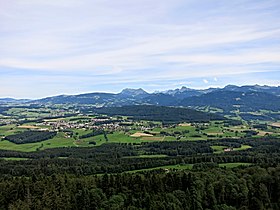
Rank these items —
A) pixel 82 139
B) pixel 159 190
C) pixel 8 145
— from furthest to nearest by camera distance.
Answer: pixel 82 139 → pixel 8 145 → pixel 159 190

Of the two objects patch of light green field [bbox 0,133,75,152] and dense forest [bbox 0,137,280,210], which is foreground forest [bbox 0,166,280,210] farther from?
patch of light green field [bbox 0,133,75,152]

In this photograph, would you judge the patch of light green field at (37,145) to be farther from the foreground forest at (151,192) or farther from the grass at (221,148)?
the foreground forest at (151,192)

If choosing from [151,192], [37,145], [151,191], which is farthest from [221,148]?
[37,145]

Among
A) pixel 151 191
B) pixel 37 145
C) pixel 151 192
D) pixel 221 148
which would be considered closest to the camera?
pixel 151 192

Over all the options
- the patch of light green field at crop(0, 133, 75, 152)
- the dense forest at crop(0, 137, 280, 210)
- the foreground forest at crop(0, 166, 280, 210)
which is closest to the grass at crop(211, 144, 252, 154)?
the dense forest at crop(0, 137, 280, 210)

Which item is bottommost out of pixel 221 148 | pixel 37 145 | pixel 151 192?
pixel 37 145

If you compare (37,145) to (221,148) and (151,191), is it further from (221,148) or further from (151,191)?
(151,191)

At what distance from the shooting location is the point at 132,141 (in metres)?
173

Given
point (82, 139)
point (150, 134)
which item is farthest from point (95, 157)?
point (150, 134)

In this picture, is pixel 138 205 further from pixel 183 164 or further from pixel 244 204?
pixel 183 164

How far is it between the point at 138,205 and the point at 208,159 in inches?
2130

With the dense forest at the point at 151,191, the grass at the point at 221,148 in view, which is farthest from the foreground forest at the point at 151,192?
the grass at the point at 221,148

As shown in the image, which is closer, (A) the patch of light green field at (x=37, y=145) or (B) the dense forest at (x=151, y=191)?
(B) the dense forest at (x=151, y=191)

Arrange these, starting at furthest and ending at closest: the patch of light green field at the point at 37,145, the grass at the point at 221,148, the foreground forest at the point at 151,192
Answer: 1. the patch of light green field at the point at 37,145
2. the grass at the point at 221,148
3. the foreground forest at the point at 151,192
